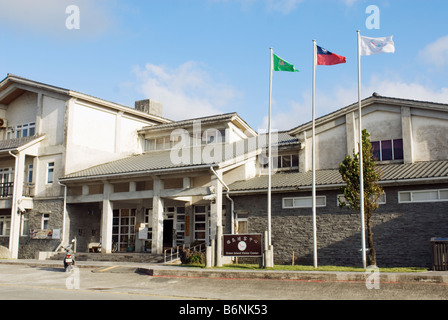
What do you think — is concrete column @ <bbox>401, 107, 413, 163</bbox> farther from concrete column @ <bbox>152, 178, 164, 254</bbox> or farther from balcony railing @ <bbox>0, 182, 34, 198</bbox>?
balcony railing @ <bbox>0, 182, 34, 198</bbox>

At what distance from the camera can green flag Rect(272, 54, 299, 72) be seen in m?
22.0

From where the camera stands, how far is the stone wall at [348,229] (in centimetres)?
2142

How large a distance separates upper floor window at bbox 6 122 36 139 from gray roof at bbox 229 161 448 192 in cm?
1606

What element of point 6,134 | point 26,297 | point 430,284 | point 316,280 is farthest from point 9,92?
point 430,284

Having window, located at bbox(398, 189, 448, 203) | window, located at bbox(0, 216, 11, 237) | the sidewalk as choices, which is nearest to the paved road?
the sidewalk

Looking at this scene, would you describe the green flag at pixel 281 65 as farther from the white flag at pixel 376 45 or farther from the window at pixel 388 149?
the window at pixel 388 149

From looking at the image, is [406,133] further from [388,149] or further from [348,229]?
[348,229]

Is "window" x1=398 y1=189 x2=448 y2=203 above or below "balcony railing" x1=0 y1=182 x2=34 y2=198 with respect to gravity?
below

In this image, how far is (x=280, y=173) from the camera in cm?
2877

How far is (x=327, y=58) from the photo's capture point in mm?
20781

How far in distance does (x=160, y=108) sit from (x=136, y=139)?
480cm

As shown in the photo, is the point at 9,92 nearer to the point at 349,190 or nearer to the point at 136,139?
the point at 136,139

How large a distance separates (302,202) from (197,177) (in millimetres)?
6626

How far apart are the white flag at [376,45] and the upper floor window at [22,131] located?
23565mm
